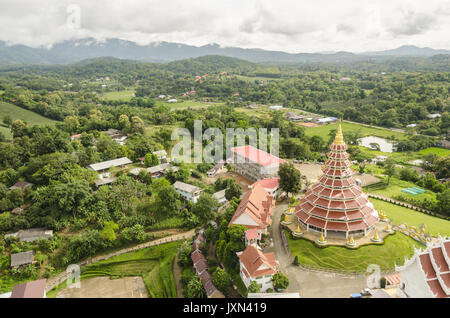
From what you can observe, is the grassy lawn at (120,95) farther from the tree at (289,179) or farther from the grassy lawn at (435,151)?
the grassy lawn at (435,151)

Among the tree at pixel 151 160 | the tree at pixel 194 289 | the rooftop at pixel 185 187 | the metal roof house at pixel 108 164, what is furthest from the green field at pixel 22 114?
the tree at pixel 194 289

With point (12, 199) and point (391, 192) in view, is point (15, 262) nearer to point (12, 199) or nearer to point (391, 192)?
point (12, 199)

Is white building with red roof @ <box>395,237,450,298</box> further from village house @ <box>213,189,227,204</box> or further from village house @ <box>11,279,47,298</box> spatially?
village house @ <box>11,279,47,298</box>

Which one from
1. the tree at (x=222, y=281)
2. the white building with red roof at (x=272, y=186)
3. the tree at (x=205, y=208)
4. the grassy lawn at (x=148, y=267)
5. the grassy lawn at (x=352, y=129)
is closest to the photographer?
the tree at (x=222, y=281)

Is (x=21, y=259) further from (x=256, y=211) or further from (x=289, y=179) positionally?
(x=289, y=179)

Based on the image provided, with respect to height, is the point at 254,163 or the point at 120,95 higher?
the point at 120,95

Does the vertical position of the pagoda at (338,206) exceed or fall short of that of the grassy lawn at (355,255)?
it exceeds it

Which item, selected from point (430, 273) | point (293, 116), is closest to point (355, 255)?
point (430, 273)
